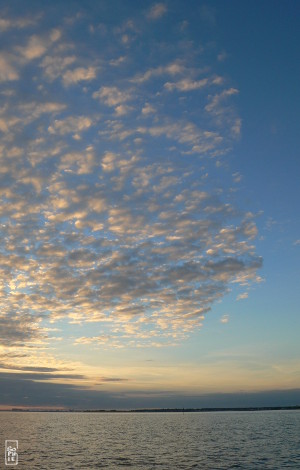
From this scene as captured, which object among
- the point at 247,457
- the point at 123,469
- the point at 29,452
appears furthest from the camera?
the point at 29,452

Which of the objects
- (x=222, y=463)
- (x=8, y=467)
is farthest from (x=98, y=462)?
(x=222, y=463)

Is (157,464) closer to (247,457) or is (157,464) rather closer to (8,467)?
(247,457)

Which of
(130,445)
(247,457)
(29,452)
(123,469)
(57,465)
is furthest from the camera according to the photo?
(130,445)

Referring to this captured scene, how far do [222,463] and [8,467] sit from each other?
30.9 m

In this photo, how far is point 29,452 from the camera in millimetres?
74188

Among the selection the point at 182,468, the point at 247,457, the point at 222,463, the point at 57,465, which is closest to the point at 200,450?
the point at 247,457

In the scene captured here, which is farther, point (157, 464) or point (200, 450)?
point (200, 450)

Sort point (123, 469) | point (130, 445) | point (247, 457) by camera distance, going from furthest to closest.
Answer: point (130, 445) < point (247, 457) < point (123, 469)

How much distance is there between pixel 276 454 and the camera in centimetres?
6912

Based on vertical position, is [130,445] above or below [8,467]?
below

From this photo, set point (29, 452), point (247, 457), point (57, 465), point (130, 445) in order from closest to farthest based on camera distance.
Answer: point (57, 465), point (247, 457), point (29, 452), point (130, 445)

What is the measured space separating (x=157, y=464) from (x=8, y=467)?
21177 mm

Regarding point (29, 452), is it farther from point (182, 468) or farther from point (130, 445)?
point (182, 468)

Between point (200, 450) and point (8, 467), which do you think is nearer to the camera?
point (8, 467)
